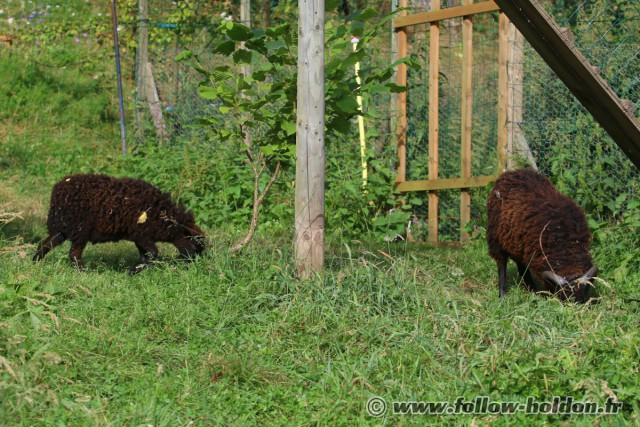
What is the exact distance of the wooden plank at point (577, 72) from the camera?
5941 mm

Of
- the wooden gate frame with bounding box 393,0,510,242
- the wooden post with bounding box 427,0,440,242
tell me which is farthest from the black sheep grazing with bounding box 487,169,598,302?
the wooden post with bounding box 427,0,440,242

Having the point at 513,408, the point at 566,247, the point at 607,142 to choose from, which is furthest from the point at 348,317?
the point at 607,142

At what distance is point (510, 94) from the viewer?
876cm

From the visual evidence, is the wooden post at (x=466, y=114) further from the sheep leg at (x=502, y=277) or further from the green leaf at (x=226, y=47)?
the green leaf at (x=226, y=47)

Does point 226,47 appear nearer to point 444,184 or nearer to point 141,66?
point 444,184

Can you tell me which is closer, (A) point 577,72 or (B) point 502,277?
(A) point 577,72

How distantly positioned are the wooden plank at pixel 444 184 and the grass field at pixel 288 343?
181 cm

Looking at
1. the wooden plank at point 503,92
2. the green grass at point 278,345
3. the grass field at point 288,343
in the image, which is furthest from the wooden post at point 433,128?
the green grass at point 278,345

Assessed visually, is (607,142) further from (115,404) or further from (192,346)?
(115,404)

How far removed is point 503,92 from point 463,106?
0.48 m

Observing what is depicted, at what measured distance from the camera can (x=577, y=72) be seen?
619 centimetres

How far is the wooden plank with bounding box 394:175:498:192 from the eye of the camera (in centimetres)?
890

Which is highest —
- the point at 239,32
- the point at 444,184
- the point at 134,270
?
the point at 239,32

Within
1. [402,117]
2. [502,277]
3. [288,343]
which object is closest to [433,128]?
[402,117]
